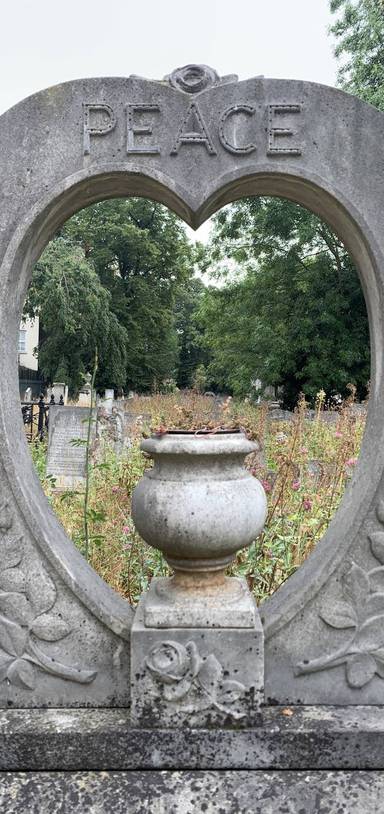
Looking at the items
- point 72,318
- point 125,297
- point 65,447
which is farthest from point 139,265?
point 65,447

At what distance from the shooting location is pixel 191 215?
2.12 m

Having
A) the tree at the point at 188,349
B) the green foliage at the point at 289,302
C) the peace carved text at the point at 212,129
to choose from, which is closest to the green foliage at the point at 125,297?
the green foliage at the point at 289,302

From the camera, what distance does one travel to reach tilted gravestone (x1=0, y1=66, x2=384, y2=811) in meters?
2.03

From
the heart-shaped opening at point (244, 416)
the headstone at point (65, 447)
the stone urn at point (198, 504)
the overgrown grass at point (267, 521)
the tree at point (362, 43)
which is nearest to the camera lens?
the stone urn at point (198, 504)

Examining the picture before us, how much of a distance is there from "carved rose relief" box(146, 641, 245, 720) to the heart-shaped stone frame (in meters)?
0.19

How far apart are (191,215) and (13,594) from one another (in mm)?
1495

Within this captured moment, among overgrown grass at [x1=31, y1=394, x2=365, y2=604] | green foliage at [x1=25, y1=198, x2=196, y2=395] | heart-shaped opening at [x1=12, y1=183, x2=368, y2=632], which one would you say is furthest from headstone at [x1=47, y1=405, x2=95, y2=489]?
green foliage at [x1=25, y1=198, x2=196, y2=395]

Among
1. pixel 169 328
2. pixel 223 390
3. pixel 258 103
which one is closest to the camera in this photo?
pixel 258 103

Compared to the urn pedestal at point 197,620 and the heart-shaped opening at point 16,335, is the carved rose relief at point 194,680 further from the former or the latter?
the heart-shaped opening at point 16,335

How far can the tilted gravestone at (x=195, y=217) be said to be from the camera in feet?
6.66

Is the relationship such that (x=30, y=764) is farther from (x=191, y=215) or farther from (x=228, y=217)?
(x=228, y=217)

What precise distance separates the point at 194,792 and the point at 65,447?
6.24 meters

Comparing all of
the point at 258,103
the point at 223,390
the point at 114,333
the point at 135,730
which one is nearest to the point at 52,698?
the point at 135,730

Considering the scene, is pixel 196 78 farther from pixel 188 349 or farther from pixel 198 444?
pixel 188 349
